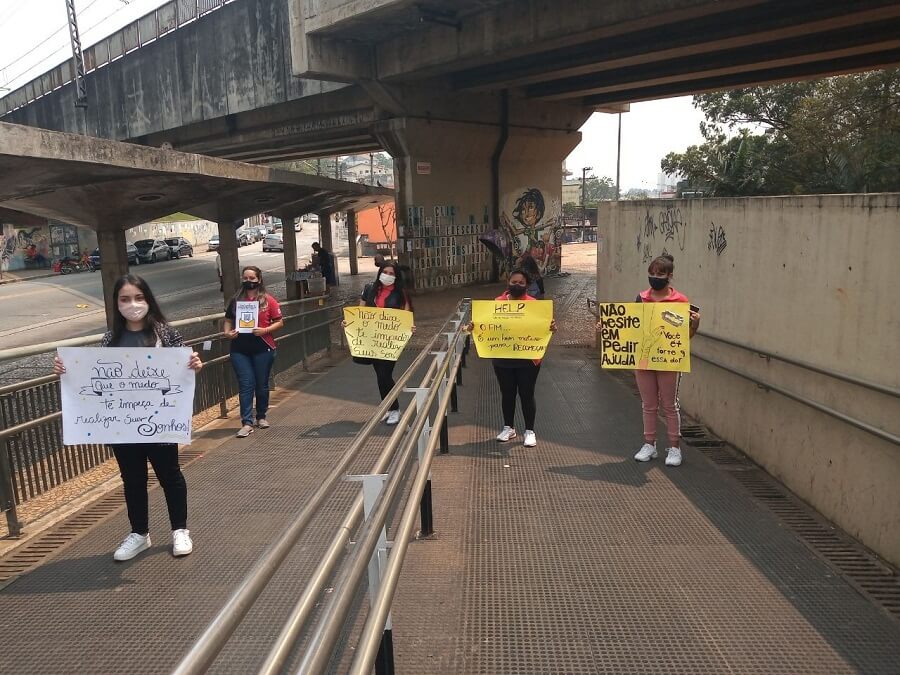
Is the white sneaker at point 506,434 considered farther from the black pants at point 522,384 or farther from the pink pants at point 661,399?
the pink pants at point 661,399

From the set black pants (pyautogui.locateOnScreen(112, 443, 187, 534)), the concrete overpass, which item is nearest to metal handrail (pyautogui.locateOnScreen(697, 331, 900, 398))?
black pants (pyautogui.locateOnScreen(112, 443, 187, 534))

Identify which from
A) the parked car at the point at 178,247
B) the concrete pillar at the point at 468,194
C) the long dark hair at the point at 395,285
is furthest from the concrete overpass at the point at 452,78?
the parked car at the point at 178,247

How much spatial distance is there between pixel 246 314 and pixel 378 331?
4.31 feet

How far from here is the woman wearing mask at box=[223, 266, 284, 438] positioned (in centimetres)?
657

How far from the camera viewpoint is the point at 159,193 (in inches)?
424

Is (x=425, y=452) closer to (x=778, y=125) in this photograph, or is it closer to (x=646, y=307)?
(x=646, y=307)

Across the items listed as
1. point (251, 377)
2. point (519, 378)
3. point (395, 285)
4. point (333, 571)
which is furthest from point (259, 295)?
point (333, 571)

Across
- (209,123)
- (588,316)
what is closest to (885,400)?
(588,316)

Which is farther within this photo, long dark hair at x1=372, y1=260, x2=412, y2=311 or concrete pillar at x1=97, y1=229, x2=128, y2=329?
concrete pillar at x1=97, y1=229, x2=128, y2=329

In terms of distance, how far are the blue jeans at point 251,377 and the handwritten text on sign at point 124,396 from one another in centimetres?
261

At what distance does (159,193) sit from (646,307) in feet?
27.7

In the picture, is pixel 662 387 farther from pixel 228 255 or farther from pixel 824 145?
Result: pixel 824 145

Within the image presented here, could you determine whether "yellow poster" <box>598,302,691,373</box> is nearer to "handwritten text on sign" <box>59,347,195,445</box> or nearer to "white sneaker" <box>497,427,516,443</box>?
"white sneaker" <box>497,427,516,443</box>

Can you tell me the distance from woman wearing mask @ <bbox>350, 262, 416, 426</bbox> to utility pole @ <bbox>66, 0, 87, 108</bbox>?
1089 inches
